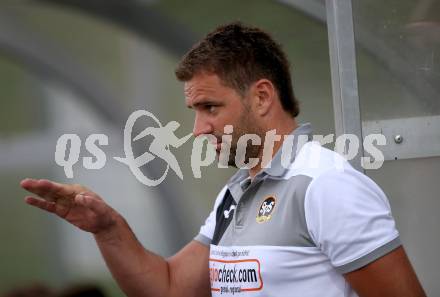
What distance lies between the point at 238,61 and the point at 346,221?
2.10 ft

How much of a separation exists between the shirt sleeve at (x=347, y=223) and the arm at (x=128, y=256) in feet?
2.09

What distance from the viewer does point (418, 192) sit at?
2844mm

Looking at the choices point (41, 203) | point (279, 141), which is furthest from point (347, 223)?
point (41, 203)

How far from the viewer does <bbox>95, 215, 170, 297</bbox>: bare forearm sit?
2.65m

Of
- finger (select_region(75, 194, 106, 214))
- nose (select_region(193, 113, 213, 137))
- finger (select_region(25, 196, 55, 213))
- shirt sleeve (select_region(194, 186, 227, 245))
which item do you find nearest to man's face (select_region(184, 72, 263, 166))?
nose (select_region(193, 113, 213, 137))

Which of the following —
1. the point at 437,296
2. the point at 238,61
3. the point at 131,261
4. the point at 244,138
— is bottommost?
the point at 437,296

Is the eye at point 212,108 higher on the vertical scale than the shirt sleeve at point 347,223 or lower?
higher

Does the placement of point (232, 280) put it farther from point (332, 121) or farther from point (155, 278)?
point (332, 121)

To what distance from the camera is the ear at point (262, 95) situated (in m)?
2.53

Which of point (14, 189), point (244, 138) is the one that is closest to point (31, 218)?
point (14, 189)

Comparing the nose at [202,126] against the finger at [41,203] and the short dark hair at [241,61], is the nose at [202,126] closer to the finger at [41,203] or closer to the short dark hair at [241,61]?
the short dark hair at [241,61]

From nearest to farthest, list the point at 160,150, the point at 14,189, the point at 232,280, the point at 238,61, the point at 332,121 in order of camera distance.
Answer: the point at 232,280 < the point at 238,61 < the point at 332,121 < the point at 160,150 < the point at 14,189

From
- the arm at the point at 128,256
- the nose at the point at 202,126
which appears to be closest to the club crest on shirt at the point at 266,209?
the nose at the point at 202,126

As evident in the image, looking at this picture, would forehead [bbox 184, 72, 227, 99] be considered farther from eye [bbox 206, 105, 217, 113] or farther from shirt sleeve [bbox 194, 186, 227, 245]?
shirt sleeve [bbox 194, 186, 227, 245]
